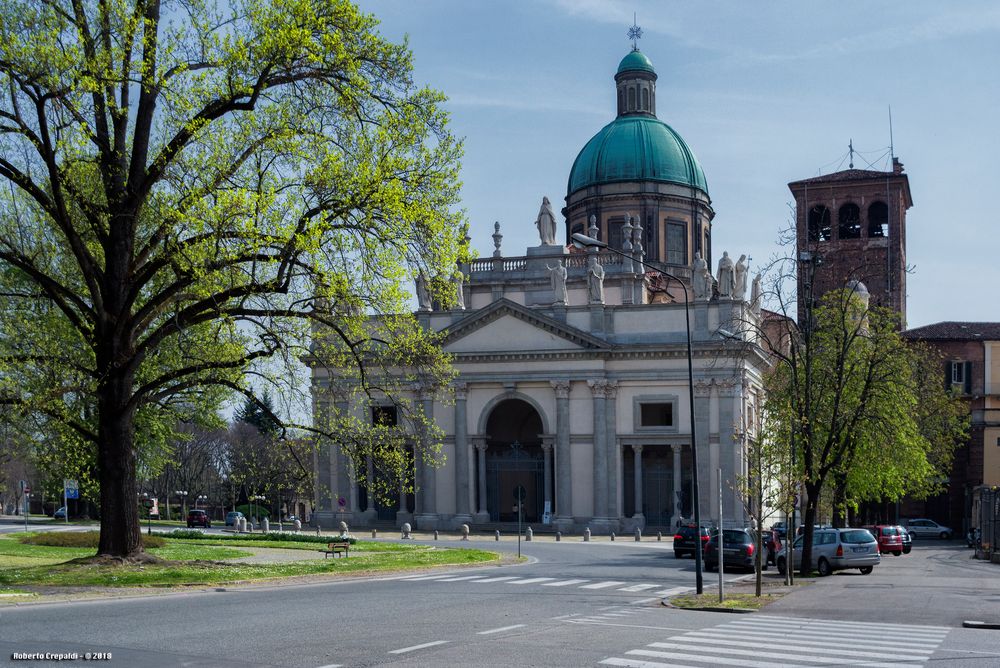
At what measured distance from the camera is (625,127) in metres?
80.8

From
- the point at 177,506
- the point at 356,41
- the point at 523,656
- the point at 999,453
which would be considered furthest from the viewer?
the point at 177,506

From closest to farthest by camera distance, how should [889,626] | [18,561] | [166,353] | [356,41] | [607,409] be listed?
[889,626] → [356,41] → [18,561] → [166,353] → [607,409]

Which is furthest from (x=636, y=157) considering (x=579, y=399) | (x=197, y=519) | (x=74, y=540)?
(x=74, y=540)

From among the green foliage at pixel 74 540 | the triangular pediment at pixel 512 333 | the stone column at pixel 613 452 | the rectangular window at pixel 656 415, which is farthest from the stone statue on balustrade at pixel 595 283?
the green foliage at pixel 74 540

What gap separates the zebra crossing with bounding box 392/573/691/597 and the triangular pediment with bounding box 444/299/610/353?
35666 millimetres

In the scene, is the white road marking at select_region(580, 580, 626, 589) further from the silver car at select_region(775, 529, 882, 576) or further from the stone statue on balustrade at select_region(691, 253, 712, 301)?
the stone statue on balustrade at select_region(691, 253, 712, 301)

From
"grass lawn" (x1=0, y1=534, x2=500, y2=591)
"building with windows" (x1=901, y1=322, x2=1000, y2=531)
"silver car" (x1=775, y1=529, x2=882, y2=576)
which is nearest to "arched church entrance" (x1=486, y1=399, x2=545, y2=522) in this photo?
"grass lawn" (x1=0, y1=534, x2=500, y2=591)

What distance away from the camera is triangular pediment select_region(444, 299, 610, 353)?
219 feet

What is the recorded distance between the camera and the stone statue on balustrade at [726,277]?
64.9m

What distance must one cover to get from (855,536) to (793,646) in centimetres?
2154

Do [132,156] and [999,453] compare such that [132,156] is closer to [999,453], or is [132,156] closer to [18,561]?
[18,561]

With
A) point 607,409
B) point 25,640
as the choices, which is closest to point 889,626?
point 25,640

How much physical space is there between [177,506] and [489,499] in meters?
51.0

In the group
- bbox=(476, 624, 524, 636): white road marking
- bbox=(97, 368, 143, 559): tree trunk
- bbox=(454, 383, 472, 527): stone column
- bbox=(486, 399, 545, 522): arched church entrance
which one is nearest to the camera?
bbox=(476, 624, 524, 636): white road marking
